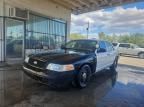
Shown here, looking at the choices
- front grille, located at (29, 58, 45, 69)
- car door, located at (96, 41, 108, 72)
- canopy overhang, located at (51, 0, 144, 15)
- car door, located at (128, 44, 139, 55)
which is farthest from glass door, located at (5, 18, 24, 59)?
car door, located at (128, 44, 139, 55)

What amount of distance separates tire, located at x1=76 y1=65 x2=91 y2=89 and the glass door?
577 centimetres

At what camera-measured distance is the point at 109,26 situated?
49375 mm

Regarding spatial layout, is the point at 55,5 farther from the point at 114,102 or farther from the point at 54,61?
the point at 114,102

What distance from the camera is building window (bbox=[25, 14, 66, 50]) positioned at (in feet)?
35.4

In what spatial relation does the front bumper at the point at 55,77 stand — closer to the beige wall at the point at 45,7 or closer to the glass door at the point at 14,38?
the glass door at the point at 14,38

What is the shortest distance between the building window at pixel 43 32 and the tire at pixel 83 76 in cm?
606

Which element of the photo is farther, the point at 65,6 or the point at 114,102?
the point at 65,6

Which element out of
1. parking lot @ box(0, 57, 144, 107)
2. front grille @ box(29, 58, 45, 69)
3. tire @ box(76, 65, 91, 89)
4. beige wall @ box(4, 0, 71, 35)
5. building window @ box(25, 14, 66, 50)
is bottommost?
parking lot @ box(0, 57, 144, 107)

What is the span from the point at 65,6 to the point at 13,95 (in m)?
9.99

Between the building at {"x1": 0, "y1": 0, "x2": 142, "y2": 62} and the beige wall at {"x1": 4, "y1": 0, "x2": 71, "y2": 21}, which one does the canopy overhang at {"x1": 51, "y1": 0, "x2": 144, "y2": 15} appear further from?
the beige wall at {"x1": 4, "y1": 0, "x2": 71, "y2": 21}

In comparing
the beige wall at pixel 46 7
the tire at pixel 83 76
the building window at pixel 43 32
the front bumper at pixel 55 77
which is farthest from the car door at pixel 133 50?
the front bumper at pixel 55 77

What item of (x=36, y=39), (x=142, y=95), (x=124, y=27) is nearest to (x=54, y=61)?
(x=142, y=95)

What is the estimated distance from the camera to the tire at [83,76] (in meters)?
5.26

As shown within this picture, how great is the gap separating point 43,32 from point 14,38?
7.85ft
